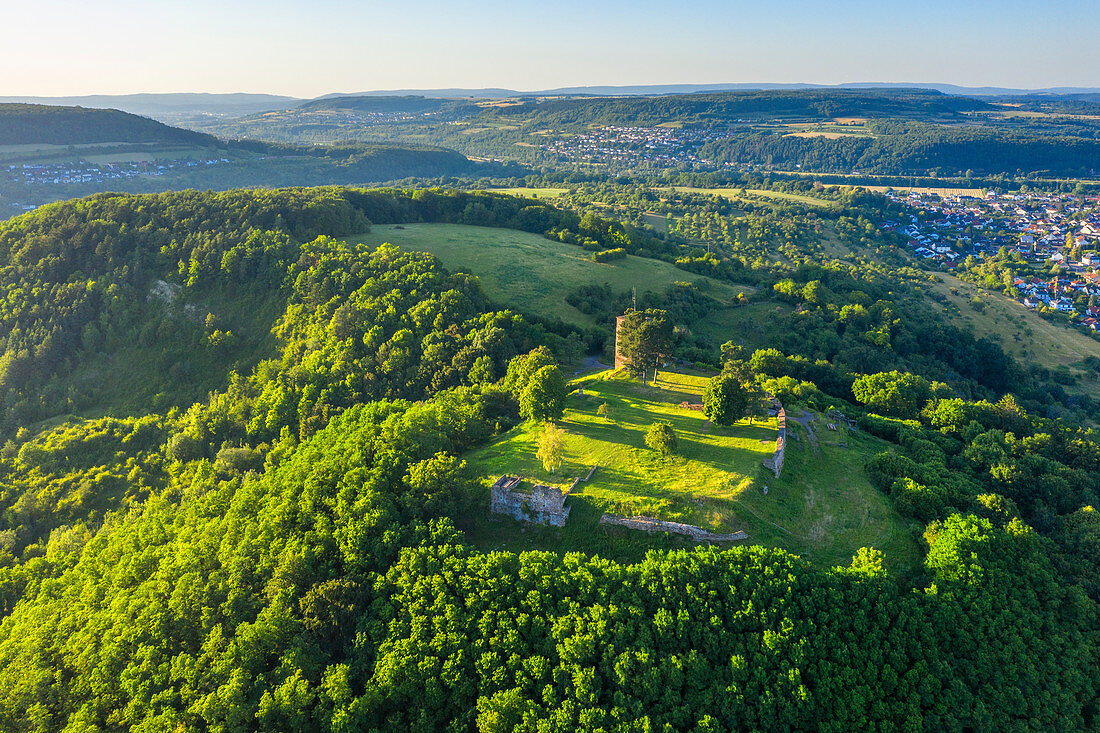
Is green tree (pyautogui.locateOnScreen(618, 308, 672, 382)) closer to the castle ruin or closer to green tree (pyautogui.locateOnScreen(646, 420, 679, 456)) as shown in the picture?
green tree (pyautogui.locateOnScreen(646, 420, 679, 456))

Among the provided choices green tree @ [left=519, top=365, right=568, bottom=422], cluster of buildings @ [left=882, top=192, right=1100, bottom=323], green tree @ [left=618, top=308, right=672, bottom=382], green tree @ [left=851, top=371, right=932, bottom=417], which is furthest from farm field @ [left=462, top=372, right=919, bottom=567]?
cluster of buildings @ [left=882, top=192, right=1100, bottom=323]

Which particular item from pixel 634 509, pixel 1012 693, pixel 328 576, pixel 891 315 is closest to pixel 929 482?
pixel 1012 693

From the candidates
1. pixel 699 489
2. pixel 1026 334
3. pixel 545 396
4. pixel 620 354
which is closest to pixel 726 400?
pixel 699 489

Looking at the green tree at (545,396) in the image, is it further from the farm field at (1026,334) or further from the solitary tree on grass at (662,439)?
the farm field at (1026,334)

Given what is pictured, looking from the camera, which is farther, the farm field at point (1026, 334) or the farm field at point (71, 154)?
the farm field at point (71, 154)

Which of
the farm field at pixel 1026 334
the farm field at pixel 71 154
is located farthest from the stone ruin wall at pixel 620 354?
the farm field at pixel 71 154

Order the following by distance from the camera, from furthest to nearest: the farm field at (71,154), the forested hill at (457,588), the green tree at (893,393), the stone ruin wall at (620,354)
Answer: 1. the farm field at (71,154)
2. the green tree at (893,393)
3. the stone ruin wall at (620,354)
4. the forested hill at (457,588)
